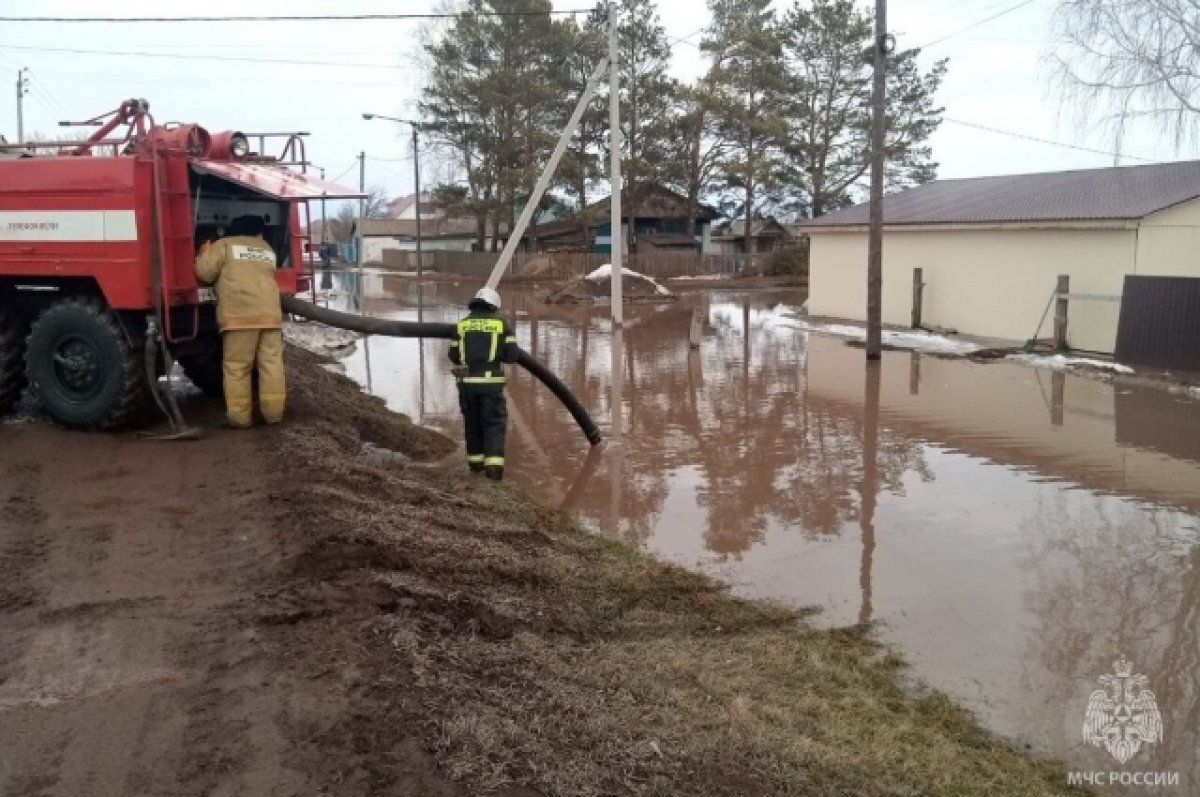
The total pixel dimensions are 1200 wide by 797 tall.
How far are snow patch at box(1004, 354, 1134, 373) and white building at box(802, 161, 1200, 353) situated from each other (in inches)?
33.7

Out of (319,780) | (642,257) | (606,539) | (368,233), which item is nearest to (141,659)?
(319,780)

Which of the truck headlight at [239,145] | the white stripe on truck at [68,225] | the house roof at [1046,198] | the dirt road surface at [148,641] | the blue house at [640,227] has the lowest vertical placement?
the dirt road surface at [148,641]

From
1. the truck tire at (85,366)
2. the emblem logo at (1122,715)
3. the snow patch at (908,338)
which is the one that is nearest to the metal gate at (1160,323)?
the snow patch at (908,338)

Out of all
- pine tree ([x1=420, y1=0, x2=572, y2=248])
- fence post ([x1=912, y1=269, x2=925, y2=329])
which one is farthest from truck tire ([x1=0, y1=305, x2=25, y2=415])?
pine tree ([x1=420, y1=0, x2=572, y2=248])

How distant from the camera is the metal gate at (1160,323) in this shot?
1580 centimetres

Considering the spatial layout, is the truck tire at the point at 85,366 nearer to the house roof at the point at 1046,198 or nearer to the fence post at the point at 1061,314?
the fence post at the point at 1061,314

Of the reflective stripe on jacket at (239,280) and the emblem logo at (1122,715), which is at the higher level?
the reflective stripe on jacket at (239,280)

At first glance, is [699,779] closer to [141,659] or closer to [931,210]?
[141,659]

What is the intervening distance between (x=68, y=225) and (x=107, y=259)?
43 centimetres

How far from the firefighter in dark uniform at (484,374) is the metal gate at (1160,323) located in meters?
12.3

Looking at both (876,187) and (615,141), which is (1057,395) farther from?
(615,141)

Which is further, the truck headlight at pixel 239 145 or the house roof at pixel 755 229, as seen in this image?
the house roof at pixel 755 229

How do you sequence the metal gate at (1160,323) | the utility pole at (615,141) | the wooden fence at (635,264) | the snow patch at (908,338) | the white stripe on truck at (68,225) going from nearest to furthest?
the white stripe on truck at (68,225), the metal gate at (1160,323), the snow patch at (908,338), the utility pole at (615,141), the wooden fence at (635,264)

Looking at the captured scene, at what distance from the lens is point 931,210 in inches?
960
